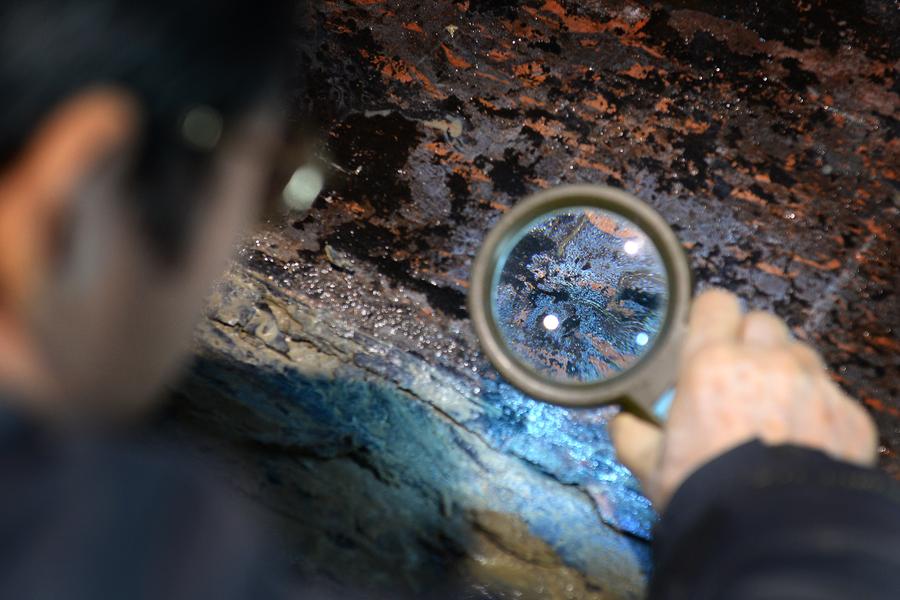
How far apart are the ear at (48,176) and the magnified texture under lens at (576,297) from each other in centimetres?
101

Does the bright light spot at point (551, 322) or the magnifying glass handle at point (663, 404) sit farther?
the bright light spot at point (551, 322)

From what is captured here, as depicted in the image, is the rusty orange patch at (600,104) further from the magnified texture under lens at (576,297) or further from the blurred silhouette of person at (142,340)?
the blurred silhouette of person at (142,340)

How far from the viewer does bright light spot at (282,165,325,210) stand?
2.03 m

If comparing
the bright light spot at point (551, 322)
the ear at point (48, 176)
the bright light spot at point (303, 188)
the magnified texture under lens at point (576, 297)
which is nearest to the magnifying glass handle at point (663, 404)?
the magnified texture under lens at point (576, 297)

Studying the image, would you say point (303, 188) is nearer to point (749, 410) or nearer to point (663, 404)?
point (663, 404)

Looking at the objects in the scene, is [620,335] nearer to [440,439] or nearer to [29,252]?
[440,439]

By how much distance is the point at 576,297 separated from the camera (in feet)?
6.27

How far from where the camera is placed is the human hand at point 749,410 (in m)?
1.07

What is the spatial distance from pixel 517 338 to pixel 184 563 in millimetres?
1210

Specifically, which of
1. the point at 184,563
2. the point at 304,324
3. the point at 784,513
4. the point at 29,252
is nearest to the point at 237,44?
the point at 29,252

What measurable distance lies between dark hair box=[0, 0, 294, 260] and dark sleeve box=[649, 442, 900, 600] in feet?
2.56

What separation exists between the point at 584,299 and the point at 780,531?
3.52 ft

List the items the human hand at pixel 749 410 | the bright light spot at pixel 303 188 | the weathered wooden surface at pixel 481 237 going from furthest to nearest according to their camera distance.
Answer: the bright light spot at pixel 303 188 → the weathered wooden surface at pixel 481 237 → the human hand at pixel 749 410

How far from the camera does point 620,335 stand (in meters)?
1.76
